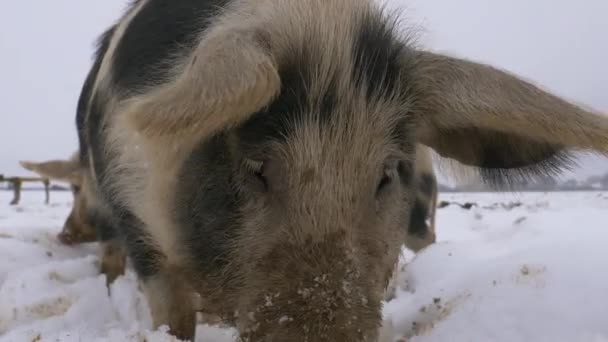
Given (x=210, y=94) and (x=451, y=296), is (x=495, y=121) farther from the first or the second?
(x=451, y=296)

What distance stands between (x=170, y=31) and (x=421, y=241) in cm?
325

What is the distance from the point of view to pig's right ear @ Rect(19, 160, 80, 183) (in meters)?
5.63

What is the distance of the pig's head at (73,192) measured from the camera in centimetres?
506

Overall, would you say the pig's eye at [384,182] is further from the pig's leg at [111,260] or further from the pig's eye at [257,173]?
the pig's leg at [111,260]

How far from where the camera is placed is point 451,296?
264 centimetres

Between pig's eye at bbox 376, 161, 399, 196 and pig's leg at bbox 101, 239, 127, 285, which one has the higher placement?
pig's eye at bbox 376, 161, 399, 196

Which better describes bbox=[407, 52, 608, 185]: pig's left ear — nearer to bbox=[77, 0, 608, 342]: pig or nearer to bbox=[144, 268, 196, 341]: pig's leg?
bbox=[77, 0, 608, 342]: pig

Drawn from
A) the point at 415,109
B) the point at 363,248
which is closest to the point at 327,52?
the point at 415,109

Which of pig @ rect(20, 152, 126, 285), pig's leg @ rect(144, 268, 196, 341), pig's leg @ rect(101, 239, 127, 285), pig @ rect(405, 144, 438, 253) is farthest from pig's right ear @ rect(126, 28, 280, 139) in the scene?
pig's leg @ rect(101, 239, 127, 285)

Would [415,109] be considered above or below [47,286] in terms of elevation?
above

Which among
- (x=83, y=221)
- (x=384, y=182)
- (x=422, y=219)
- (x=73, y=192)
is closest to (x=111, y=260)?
(x=83, y=221)

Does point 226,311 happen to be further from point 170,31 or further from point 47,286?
point 47,286

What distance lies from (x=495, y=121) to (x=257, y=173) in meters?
0.76

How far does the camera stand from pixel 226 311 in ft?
6.48
